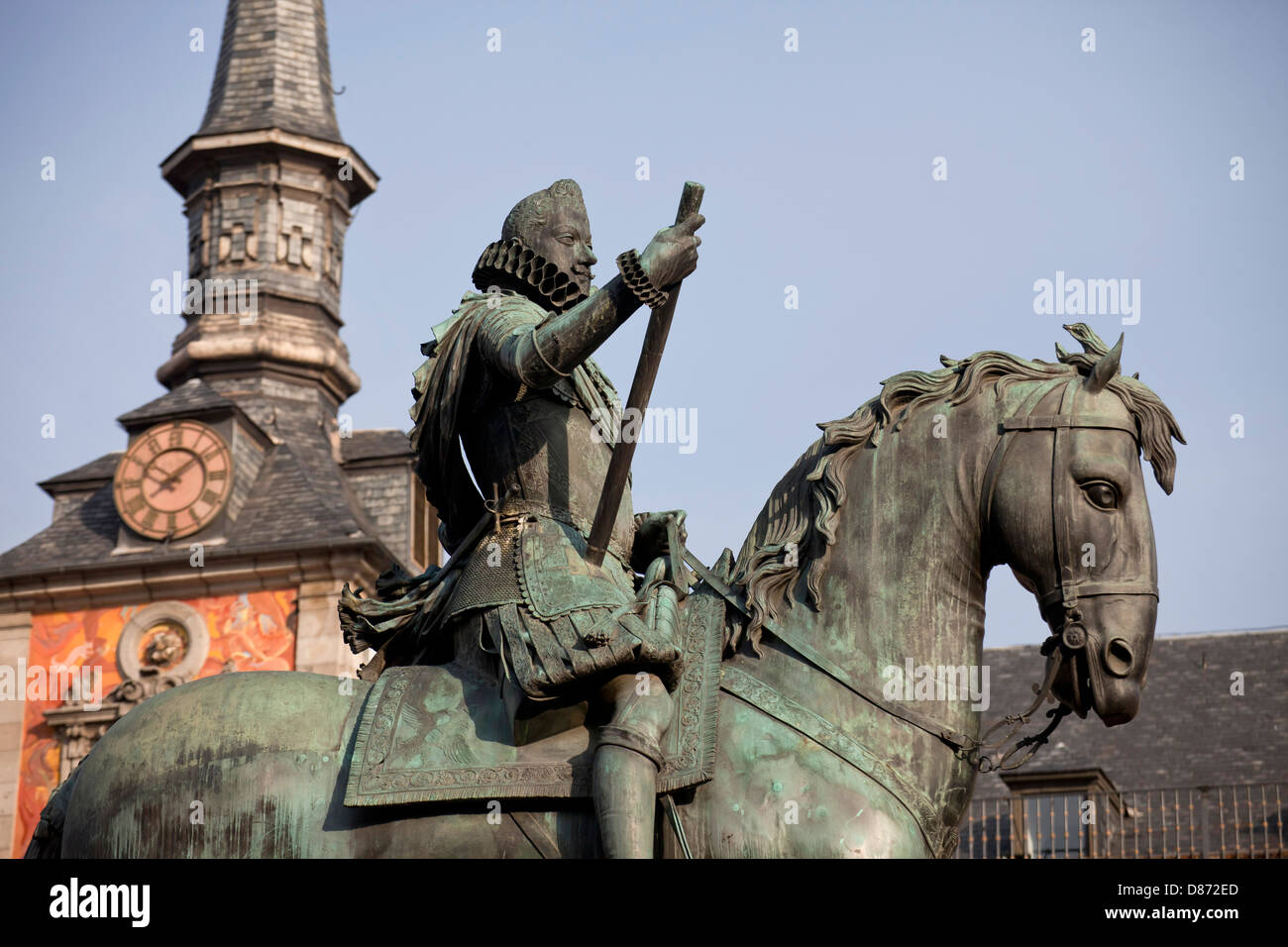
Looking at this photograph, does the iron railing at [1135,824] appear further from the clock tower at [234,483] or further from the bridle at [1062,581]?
the bridle at [1062,581]

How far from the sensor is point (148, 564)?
154 feet

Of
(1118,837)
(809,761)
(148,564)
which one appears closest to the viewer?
(809,761)

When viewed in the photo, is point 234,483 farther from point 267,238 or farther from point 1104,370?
point 1104,370

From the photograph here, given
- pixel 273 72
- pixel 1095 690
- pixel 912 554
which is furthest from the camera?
pixel 273 72

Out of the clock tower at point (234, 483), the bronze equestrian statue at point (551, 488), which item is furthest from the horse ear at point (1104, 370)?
the clock tower at point (234, 483)

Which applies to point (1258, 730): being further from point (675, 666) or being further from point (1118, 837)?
point (675, 666)

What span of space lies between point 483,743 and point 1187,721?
33595 millimetres

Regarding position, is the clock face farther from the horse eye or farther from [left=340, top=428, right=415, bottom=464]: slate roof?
the horse eye

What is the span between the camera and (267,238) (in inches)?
2132

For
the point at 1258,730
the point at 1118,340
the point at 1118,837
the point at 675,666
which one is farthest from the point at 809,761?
the point at 1258,730

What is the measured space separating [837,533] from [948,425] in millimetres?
594

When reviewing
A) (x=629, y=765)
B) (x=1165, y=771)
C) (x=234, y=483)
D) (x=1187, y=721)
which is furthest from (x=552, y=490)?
(x=234, y=483)
